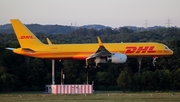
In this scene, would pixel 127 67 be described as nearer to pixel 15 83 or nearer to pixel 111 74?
pixel 111 74

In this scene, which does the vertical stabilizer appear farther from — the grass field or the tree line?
the grass field

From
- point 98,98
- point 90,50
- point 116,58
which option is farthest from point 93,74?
point 98,98

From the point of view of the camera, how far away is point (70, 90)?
320 feet

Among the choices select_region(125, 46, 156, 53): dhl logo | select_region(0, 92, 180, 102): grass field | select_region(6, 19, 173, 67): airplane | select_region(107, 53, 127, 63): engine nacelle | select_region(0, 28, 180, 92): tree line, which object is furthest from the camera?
select_region(0, 28, 180, 92): tree line

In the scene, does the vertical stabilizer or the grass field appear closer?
the grass field

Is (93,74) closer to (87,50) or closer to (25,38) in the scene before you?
(87,50)

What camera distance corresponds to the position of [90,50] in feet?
337

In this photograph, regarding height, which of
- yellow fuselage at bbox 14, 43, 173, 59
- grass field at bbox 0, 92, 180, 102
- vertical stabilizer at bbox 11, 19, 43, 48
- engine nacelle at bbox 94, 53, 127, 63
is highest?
vertical stabilizer at bbox 11, 19, 43, 48

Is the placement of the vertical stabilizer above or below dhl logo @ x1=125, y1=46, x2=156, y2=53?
above

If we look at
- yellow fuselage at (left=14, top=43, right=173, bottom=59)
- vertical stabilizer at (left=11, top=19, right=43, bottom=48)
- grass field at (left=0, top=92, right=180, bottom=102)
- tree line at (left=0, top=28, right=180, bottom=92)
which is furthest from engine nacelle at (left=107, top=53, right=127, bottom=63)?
grass field at (left=0, top=92, right=180, bottom=102)

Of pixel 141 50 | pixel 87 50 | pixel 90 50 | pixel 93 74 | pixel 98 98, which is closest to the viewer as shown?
pixel 98 98

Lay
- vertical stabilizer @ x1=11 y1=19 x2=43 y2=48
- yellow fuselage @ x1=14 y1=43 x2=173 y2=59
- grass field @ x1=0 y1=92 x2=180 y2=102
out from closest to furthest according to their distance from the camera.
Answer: grass field @ x1=0 y1=92 x2=180 y2=102 → yellow fuselage @ x1=14 y1=43 x2=173 y2=59 → vertical stabilizer @ x1=11 y1=19 x2=43 y2=48

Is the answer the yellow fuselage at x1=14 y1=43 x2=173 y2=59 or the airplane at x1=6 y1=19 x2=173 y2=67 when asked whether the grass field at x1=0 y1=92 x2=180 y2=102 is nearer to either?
the airplane at x1=6 y1=19 x2=173 y2=67

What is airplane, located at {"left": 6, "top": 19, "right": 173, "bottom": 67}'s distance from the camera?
9881 centimetres
